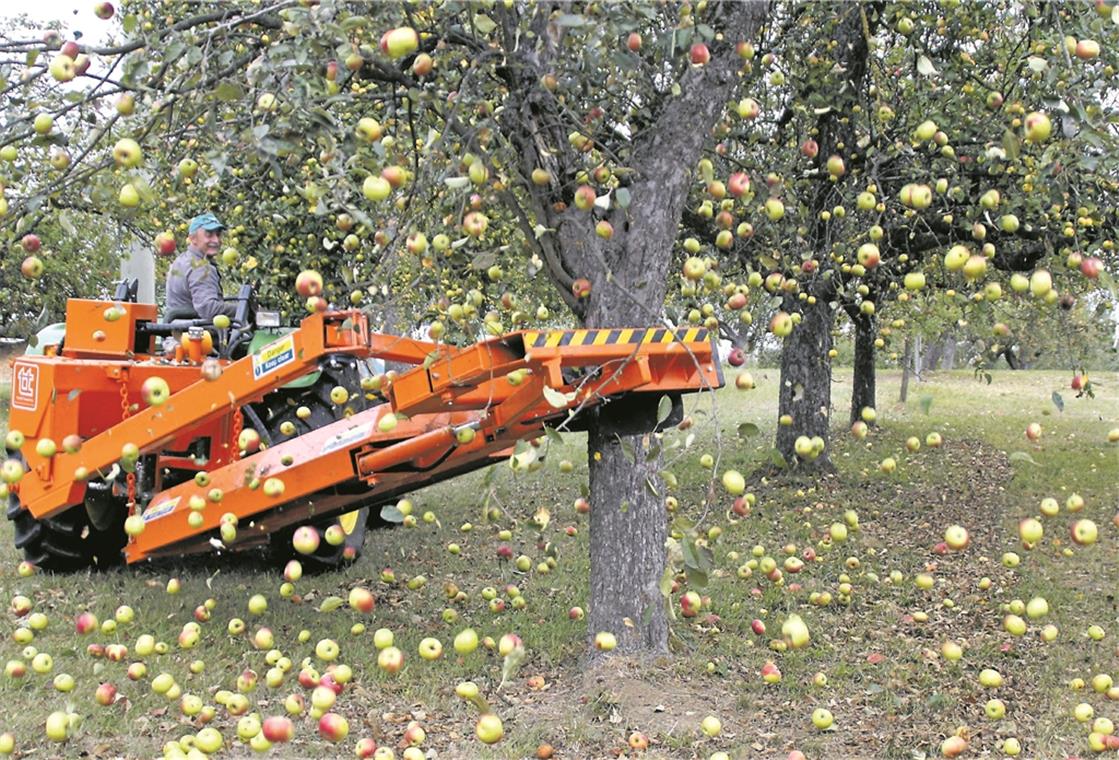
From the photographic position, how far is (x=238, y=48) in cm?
528

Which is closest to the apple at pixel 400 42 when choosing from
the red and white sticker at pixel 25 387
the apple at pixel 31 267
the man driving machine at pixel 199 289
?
the apple at pixel 31 267

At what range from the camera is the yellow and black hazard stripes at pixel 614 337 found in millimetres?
3064

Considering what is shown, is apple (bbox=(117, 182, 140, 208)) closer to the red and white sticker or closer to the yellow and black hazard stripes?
the yellow and black hazard stripes

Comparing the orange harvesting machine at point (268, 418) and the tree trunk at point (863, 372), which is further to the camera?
the tree trunk at point (863, 372)

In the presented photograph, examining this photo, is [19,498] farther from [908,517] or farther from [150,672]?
[908,517]

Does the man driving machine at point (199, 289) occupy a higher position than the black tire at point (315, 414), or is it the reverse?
the man driving machine at point (199, 289)

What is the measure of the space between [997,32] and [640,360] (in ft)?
15.4

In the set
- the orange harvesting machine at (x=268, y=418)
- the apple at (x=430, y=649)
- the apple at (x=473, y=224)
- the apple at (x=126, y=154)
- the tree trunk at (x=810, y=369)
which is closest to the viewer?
the apple at (x=126, y=154)

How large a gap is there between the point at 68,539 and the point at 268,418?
5.14 ft

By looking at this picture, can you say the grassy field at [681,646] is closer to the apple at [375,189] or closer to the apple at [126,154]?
the apple at [375,189]

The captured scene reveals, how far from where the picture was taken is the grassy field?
363cm

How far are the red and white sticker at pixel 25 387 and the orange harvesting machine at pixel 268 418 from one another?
0.04ft

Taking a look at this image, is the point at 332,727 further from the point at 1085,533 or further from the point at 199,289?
the point at 199,289

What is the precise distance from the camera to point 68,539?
18.6ft
